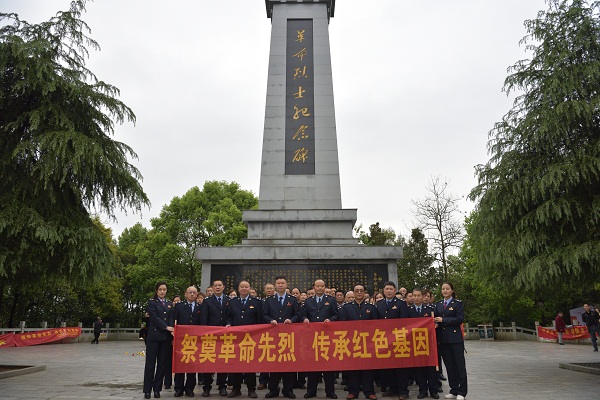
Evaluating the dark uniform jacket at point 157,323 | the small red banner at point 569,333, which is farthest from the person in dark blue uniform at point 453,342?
the small red banner at point 569,333

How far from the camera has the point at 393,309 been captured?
582cm

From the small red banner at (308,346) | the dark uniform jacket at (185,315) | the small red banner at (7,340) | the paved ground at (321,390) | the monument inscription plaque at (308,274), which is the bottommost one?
the paved ground at (321,390)

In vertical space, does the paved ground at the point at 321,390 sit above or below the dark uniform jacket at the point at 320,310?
below

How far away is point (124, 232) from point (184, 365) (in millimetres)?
30941

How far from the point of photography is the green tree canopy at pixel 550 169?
288 inches

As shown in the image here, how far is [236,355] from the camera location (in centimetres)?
561

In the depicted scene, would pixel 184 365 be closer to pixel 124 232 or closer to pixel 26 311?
pixel 26 311

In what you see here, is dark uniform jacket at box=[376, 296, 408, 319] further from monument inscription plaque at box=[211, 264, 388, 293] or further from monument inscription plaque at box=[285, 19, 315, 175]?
monument inscription plaque at box=[285, 19, 315, 175]

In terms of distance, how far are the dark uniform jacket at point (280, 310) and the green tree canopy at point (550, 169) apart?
409cm

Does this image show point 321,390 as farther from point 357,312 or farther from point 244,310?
point 244,310

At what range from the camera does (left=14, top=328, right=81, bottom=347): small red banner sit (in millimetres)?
16094

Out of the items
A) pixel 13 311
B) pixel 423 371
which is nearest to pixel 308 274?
pixel 423 371

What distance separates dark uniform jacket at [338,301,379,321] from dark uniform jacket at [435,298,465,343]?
0.83 metres

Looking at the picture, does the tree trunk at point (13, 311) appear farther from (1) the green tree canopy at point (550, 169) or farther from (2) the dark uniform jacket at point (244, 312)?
(1) the green tree canopy at point (550, 169)
